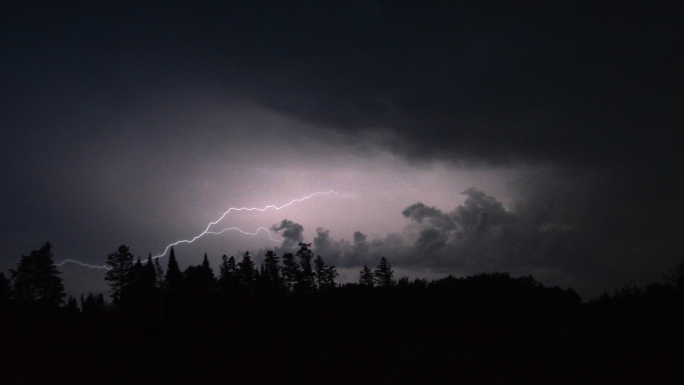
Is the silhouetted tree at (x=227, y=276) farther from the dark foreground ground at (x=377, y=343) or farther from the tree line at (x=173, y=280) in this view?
the dark foreground ground at (x=377, y=343)

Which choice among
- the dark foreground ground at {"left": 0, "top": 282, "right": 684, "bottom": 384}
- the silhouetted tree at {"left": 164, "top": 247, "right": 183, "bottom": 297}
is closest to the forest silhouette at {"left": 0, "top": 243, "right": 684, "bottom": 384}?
the dark foreground ground at {"left": 0, "top": 282, "right": 684, "bottom": 384}

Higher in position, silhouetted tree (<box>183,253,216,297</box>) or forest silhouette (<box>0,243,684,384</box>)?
silhouetted tree (<box>183,253,216,297</box>)

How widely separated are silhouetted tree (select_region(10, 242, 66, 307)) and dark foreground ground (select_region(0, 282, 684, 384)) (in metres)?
17.2

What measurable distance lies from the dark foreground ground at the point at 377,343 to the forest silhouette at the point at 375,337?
99 mm

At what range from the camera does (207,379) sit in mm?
22188

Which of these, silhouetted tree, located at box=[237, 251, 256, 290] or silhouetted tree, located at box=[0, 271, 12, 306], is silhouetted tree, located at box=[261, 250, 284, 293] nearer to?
silhouetted tree, located at box=[237, 251, 256, 290]

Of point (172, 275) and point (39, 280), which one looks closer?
point (39, 280)

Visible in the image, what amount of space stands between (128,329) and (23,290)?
2799 cm

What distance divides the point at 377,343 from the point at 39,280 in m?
45.8

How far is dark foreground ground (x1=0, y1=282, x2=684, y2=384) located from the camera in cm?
2102

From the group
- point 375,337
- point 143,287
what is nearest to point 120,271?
point 143,287

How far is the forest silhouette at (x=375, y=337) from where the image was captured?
21.3 meters

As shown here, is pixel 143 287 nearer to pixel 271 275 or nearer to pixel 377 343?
pixel 271 275

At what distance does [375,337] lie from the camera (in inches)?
1216
